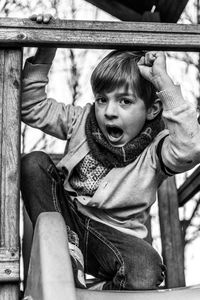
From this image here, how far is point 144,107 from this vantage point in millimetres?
2428

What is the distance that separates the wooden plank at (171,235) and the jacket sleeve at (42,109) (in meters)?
1.33

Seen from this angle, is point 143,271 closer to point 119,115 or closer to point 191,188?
point 119,115

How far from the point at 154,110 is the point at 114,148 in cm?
25

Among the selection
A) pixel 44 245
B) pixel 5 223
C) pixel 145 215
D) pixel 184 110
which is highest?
pixel 184 110

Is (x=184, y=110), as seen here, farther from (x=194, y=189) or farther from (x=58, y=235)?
(x=194, y=189)

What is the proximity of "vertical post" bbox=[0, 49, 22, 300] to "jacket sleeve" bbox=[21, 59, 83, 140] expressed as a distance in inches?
9.3

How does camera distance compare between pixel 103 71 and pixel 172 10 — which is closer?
pixel 103 71

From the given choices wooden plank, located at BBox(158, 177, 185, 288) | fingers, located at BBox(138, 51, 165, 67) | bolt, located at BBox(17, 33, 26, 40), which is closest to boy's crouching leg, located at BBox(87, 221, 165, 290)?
fingers, located at BBox(138, 51, 165, 67)

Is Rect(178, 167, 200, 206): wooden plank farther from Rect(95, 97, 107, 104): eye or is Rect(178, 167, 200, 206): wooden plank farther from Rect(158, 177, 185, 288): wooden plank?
Rect(95, 97, 107, 104): eye

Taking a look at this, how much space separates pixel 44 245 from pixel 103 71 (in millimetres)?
995

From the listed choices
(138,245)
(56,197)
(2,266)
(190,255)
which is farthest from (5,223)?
(190,255)

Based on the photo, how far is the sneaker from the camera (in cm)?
182

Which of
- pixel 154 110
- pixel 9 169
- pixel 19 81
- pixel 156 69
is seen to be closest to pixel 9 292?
pixel 9 169

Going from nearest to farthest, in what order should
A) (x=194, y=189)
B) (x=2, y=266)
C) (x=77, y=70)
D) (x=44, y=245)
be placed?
(x=44, y=245)
(x=2, y=266)
(x=194, y=189)
(x=77, y=70)
